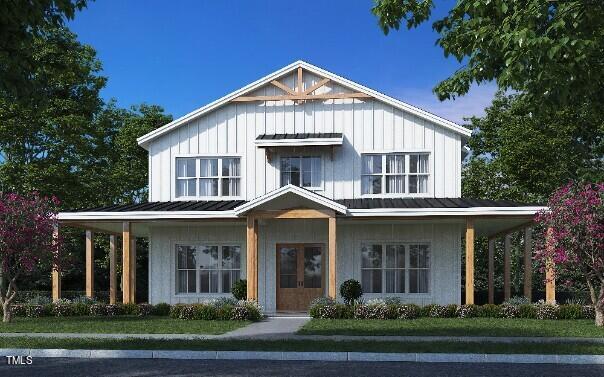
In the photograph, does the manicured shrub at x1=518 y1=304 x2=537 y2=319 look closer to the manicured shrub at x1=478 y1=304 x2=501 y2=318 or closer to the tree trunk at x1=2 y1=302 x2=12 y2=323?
the manicured shrub at x1=478 y1=304 x2=501 y2=318

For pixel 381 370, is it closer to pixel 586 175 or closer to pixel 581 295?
pixel 586 175

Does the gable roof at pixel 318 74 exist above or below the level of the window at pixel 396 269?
above

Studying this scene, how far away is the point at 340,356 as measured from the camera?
1234 cm

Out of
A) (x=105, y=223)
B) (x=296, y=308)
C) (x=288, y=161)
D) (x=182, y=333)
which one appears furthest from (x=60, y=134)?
(x=182, y=333)

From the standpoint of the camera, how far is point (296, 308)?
2477 centimetres

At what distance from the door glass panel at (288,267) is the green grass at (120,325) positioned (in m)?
4.87

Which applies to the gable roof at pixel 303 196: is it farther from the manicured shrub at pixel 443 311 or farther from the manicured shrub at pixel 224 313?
the manicured shrub at pixel 443 311

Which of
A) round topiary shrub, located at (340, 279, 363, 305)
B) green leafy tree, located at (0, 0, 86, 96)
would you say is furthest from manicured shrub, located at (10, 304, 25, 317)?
green leafy tree, located at (0, 0, 86, 96)

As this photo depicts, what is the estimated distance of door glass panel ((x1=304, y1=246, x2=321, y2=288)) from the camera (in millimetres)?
24922

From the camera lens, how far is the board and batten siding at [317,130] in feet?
81.0

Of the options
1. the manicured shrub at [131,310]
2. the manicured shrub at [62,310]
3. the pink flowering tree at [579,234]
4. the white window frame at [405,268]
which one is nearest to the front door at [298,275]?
the white window frame at [405,268]

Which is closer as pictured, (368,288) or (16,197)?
(16,197)

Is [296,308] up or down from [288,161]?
down

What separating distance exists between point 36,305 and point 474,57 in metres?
16.0
